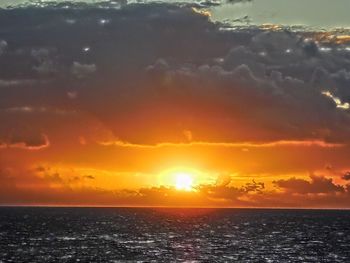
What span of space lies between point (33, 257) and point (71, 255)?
7.72 metres

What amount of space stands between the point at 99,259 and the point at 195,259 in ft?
60.0

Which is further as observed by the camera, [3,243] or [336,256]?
[3,243]

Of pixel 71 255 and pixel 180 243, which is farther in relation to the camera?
pixel 180 243

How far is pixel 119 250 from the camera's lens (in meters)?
136

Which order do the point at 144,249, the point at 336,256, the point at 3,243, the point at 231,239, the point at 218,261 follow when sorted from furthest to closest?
the point at 231,239
the point at 3,243
the point at 144,249
the point at 336,256
the point at 218,261

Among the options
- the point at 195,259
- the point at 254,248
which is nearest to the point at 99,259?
the point at 195,259

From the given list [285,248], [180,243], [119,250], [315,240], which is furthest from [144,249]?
[315,240]

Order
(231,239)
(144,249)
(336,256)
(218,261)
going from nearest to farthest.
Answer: (218,261), (336,256), (144,249), (231,239)

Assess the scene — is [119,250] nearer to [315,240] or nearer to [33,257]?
[33,257]

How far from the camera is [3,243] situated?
15200 centimetres

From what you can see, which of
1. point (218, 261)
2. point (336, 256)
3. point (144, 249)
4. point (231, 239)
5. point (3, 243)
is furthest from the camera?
point (231, 239)

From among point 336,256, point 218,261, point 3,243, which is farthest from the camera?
point 3,243

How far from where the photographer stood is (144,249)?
141000 millimetres

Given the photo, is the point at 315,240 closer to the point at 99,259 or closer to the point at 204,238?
the point at 204,238
